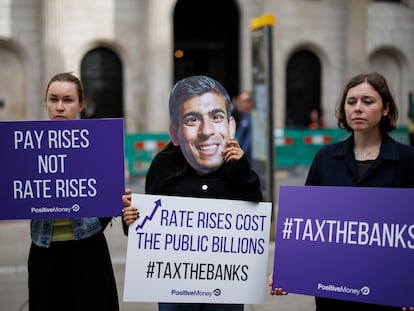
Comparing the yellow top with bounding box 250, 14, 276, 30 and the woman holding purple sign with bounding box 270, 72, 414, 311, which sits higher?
the yellow top with bounding box 250, 14, 276, 30

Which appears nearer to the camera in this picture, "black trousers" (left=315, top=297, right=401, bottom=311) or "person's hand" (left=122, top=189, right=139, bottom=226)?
"black trousers" (left=315, top=297, right=401, bottom=311)

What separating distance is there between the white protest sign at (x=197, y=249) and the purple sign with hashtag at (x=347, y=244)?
154 millimetres

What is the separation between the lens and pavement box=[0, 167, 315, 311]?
5746mm

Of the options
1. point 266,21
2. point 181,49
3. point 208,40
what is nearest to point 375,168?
point 266,21

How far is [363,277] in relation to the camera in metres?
2.94

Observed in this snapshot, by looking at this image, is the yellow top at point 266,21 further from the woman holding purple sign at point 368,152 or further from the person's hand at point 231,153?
the person's hand at point 231,153

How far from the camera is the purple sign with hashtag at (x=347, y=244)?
289cm

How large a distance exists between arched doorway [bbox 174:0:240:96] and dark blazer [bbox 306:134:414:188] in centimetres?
1888

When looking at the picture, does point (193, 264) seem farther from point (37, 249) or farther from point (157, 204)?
point (37, 249)

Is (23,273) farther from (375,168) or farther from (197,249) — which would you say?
(375,168)

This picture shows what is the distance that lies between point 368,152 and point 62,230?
1821 mm

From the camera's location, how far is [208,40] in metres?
24.7

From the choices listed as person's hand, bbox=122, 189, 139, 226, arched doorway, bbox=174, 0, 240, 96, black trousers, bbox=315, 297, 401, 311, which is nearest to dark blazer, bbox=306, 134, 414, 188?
black trousers, bbox=315, 297, 401, 311

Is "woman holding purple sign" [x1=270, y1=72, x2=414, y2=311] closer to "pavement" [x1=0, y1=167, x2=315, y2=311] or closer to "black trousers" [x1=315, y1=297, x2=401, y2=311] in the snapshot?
"black trousers" [x1=315, y1=297, x2=401, y2=311]
